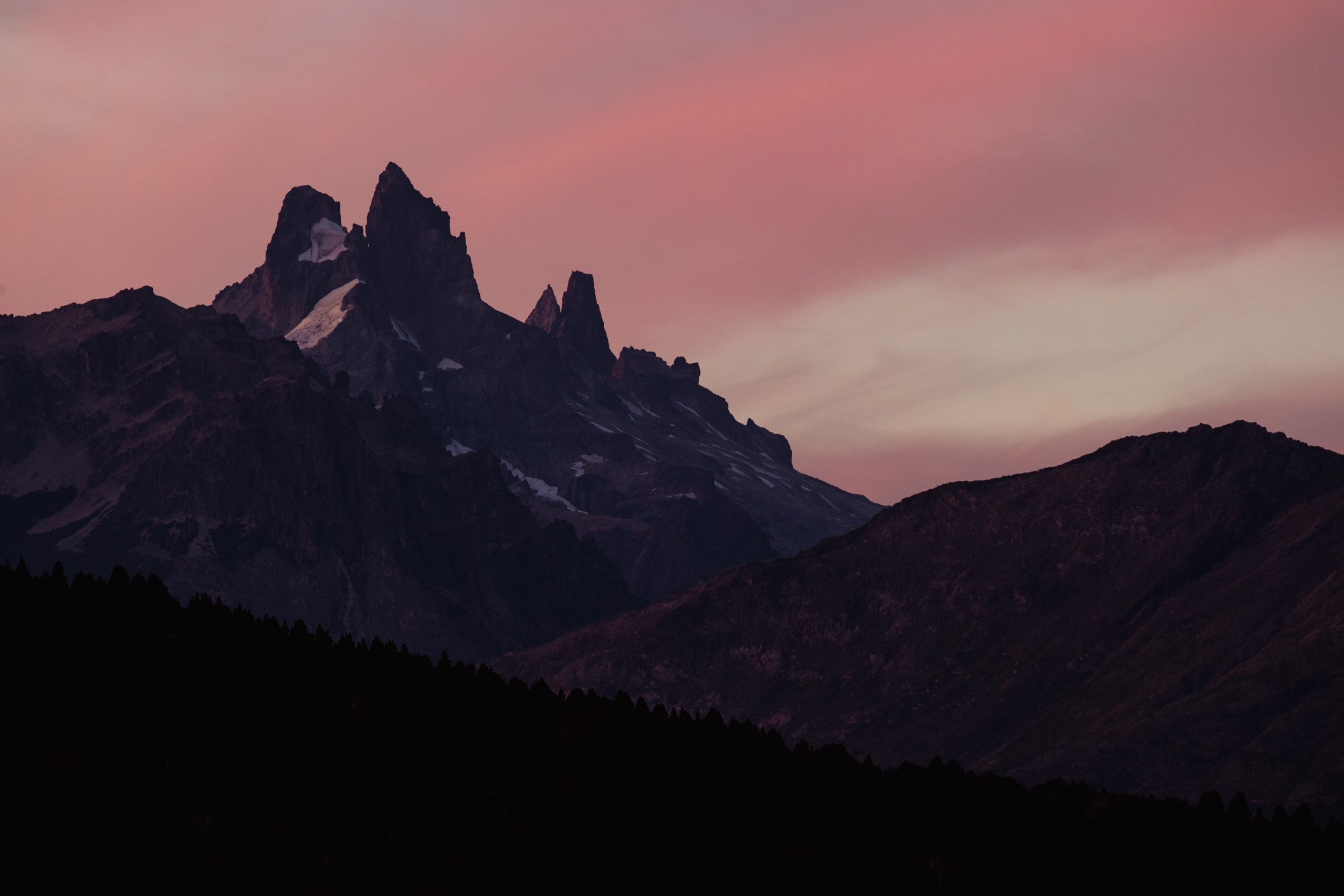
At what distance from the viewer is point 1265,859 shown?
16425cm

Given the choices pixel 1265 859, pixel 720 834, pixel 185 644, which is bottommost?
pixel 1265 859

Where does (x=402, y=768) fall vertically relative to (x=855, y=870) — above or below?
above

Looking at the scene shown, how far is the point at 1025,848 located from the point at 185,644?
230 feet

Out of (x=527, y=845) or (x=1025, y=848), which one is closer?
(x=527, y=845)

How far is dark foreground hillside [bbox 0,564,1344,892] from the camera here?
129625 mm

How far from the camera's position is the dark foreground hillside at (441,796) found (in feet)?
425

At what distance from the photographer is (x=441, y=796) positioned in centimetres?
14838

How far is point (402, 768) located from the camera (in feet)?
507

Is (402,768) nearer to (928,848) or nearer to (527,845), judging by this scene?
(527,845)

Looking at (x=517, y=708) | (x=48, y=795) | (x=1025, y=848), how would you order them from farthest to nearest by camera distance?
(x=517, y=708)
(x=1025, y=848)
(x=48, y=795)

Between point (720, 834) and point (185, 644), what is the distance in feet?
150

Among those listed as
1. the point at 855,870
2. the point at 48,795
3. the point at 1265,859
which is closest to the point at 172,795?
the point at 48,795

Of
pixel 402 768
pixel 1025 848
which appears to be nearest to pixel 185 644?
pixel 402 768

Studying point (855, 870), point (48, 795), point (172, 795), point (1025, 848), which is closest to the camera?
point (48, 795)
